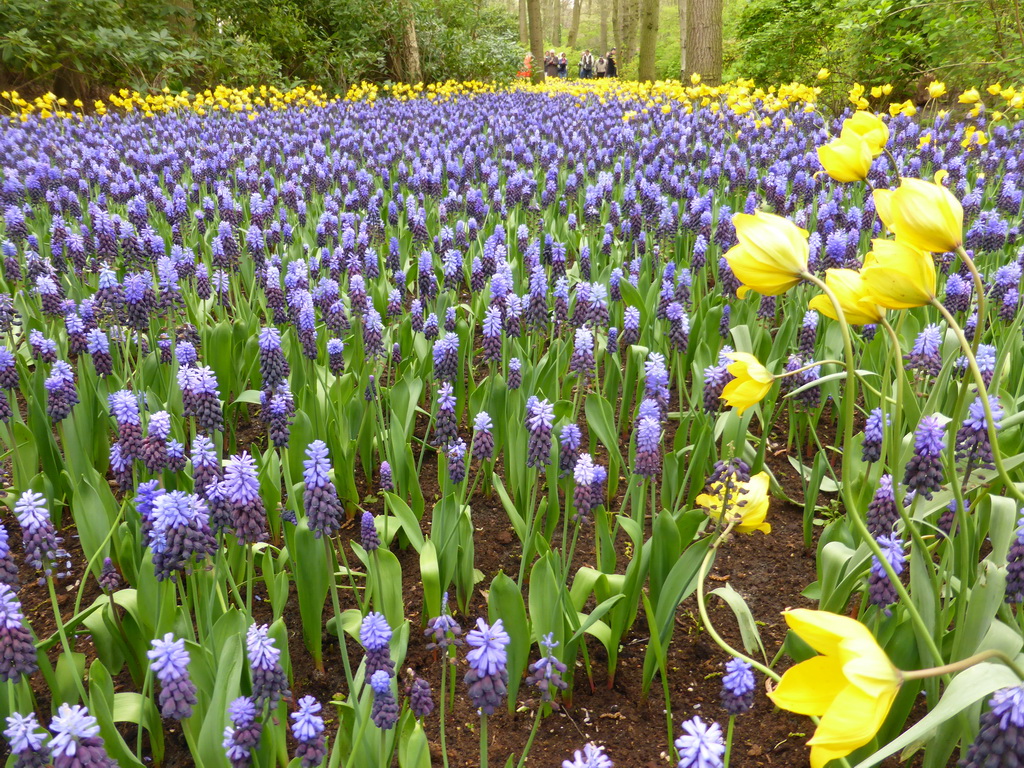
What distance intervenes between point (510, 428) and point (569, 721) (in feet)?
3.52

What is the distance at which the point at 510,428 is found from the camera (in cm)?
288

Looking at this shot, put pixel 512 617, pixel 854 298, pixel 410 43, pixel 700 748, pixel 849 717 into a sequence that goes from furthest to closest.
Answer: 1. pixel 410 43
2. pixel 512 617
3. pixel 854 298
4. pixel 700 748
5. pixel 849 717

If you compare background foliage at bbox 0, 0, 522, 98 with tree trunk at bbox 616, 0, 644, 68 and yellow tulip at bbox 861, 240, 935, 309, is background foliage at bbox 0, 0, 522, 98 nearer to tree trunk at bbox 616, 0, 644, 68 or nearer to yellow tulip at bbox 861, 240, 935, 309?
tree trunk at bbox 616, 0, 644, 68

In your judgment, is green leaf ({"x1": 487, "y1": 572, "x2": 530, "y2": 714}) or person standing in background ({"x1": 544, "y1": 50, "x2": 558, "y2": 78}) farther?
person standing in background ({"x1": 544, "y1": 50, "x2": 558, "y2": 78})

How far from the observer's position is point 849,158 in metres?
1.69

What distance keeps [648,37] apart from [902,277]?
822 inches

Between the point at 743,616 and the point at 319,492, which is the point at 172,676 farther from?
the point at 743,616

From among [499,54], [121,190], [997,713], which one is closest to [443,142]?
[121,190]

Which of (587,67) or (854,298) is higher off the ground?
(587,67)

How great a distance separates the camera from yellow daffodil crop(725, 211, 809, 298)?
1.22 metres

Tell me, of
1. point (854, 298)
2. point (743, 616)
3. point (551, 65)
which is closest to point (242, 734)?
point (854, 298)

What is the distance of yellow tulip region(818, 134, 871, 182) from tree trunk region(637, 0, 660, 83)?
19.2 m

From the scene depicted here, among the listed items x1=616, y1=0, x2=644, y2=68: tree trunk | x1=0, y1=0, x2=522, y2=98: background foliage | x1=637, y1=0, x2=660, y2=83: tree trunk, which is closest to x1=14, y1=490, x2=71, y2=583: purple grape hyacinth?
x1=0, y1=0, x2=522, y2=98: background foliage

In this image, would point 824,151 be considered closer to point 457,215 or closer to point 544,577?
point 544,577
